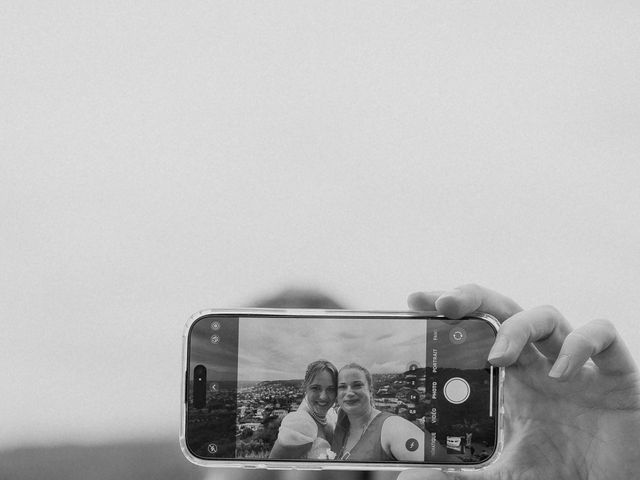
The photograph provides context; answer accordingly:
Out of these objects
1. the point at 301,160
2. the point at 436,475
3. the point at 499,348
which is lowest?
the point at 436,475

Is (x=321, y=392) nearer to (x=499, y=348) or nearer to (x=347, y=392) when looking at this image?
(x=347, y=392)

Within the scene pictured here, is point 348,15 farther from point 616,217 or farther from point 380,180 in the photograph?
point 616,217

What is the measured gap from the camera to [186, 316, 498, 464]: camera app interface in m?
0.47

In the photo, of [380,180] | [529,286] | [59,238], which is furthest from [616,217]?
[59,238]

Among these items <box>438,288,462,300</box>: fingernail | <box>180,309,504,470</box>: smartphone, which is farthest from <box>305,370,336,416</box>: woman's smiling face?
<box>438,288,462,300</box>: fingernail

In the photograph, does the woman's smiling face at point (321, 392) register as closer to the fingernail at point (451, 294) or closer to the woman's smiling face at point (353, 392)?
the woman's smiling face at point (353, 392)

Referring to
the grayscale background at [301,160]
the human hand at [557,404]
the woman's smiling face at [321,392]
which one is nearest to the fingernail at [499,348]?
the human hand at [557,404]

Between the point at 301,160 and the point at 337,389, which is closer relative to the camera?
the point at 337,389

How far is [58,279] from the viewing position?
800 mm

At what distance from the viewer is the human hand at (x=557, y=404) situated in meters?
0.45

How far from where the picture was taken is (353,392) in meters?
0.48

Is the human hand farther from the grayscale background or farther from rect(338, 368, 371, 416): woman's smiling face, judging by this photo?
the grayscale background

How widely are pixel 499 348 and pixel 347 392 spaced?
0.13m

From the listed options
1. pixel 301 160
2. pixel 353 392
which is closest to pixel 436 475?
pixel 353 392
